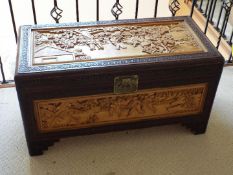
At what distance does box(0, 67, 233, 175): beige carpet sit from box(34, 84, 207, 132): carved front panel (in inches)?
5.3

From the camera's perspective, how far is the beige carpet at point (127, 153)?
4.25ft

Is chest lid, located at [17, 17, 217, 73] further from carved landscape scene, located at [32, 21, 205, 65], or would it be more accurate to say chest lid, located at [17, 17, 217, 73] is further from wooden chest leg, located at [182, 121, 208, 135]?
wooden chest leg, located at [182, 121, 208, 135]

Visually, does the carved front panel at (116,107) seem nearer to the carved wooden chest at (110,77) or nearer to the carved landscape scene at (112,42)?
the carved wooden chest at (110,77)

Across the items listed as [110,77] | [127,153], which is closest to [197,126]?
[127,153]

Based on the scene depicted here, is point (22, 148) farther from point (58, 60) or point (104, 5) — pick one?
point (104, 5)

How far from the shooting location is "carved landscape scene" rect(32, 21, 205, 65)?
123 cm

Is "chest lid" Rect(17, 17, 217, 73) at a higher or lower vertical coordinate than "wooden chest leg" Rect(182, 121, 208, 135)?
higher

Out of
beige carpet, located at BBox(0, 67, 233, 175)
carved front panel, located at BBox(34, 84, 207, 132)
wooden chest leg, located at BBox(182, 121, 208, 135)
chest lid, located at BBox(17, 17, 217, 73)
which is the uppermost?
chest lid, located at BBox(17, 17, 217, 73)

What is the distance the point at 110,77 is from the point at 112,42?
0.20 m

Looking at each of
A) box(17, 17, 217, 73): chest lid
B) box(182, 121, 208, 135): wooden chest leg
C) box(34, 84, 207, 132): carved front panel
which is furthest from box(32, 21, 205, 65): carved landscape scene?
box(182, 121, 208, 135): wooden chest leg

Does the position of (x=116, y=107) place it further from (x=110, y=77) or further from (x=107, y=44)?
(x=107, y=44)

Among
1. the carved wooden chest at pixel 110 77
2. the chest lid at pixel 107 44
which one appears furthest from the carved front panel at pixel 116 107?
the chest lid at pixel 107 44

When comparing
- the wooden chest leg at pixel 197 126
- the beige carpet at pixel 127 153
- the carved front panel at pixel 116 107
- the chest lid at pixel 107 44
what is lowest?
the beige carpet at pixel 127 153

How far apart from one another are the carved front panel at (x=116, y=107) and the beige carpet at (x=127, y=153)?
0.13 metres
